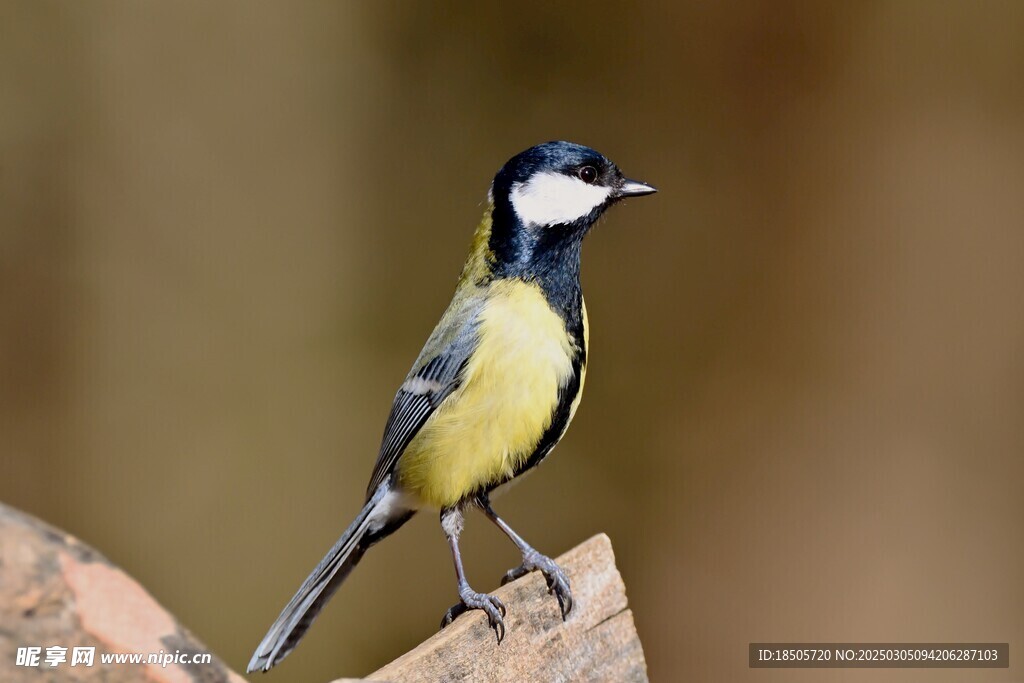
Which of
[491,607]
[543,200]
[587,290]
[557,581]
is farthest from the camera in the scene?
[587,290]

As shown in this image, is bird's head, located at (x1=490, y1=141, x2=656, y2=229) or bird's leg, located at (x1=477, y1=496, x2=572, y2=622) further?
bird's head, located at (x1=490, y1=141, x2=656, y2=229)

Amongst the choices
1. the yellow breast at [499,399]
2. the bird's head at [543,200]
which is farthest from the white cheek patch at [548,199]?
the yellow breast at [499,399]

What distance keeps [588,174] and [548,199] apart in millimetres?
90

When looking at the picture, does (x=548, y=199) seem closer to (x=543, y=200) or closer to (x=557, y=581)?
(x=543, y=200)

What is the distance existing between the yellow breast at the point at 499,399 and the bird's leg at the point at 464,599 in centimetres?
5

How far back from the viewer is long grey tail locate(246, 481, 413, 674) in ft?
5.29

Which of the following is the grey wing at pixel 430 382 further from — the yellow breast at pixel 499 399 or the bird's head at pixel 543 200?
the bird's head at pixel 543 200

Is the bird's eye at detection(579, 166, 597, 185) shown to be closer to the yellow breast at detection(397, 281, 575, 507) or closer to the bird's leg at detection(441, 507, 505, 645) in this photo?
the yellow breast at detection(397, 281, 575, 507)

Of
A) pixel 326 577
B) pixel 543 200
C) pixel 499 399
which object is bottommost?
pixel 326 577

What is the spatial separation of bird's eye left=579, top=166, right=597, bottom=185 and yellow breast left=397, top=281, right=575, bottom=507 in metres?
0.21

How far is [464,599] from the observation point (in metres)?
1.50

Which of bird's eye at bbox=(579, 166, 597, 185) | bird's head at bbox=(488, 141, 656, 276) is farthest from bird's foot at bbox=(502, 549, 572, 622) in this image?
bird's eye at bbox=(579, 166, 597, 185)

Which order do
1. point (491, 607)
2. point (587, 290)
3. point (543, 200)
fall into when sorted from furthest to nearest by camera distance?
point (587, 290) → point (543, 200) → point (491, 607)

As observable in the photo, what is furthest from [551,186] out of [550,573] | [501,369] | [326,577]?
[326,577]
